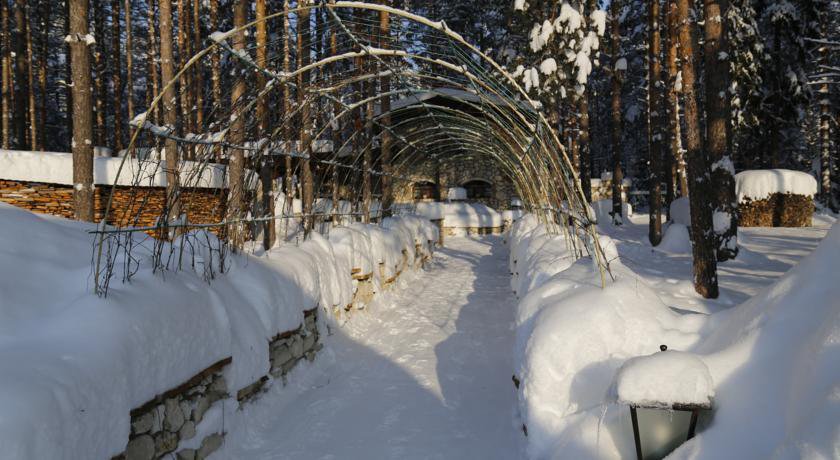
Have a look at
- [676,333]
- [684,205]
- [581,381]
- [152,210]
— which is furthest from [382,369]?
[684,205]

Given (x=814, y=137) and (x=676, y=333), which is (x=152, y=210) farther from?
(x=814, y=137)

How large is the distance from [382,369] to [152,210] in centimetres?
681

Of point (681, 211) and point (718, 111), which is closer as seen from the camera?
point (718, 111)

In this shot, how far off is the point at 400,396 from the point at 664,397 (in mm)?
2773

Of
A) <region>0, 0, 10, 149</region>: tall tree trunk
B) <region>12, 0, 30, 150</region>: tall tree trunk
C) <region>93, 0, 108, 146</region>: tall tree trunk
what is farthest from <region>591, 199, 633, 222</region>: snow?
<region>0, 0, 10, 149</region>: tall tree trunk

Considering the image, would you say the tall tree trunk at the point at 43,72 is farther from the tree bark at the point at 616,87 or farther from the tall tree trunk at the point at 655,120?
the tall tree trunk at the point at 655,120

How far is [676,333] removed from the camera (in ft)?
9.23

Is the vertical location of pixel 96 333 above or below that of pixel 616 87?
below

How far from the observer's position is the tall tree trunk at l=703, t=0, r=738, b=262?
610cm

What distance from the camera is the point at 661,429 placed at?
2115 mm

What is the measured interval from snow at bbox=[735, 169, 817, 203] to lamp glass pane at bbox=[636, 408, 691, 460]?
14.4 metres

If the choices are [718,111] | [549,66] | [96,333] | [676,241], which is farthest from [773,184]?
[96,333]

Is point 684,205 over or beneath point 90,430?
over

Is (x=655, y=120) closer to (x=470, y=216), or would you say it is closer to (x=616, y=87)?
(x=616, y=87)
